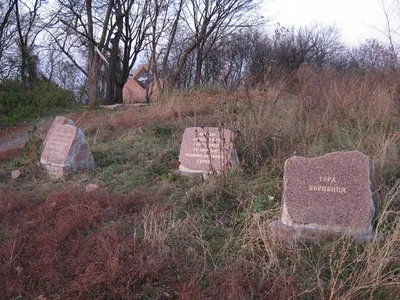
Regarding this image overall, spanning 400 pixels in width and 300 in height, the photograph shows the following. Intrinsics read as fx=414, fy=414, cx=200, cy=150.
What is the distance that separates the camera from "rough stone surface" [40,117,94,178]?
5.95 metres

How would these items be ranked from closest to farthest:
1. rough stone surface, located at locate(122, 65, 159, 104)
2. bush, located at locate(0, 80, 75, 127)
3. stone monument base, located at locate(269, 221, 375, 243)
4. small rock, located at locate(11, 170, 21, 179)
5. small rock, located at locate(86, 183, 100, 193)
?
stone monument base, located at locate(269, 221, 375, 243) < small rock, located at locate(86, 183, 100, 193) < small rock, located at locate(11, 170, 21, 179) < bush, located at locate(0, 80, 75, 127) < rough stone surface, located at locate(122, 65, 159, 104)

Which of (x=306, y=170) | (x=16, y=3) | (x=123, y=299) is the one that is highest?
(x=16, y=3)

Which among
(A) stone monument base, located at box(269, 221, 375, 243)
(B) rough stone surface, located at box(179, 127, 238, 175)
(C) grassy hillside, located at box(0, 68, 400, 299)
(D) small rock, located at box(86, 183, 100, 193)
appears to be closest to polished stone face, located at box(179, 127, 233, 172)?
(B) rough stone surface, located at box(179, 127, 238, 175)

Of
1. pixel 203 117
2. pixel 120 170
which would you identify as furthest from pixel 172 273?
pixel 203 117

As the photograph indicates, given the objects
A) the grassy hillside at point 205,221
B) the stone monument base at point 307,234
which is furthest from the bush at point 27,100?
the stone monument base at point 307,234

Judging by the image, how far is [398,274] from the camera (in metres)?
2.90

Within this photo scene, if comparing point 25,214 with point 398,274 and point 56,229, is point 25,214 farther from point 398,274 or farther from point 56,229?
point 398,274

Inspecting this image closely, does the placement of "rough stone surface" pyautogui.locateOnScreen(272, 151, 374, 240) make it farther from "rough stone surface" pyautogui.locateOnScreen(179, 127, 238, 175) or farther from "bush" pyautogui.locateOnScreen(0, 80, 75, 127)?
"bush" pyautogui.locateOnScreen(0, 80, 75, 127)

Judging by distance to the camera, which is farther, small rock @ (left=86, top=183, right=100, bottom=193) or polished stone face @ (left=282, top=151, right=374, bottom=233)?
small rock @ (left=86, top=183, right=100, bottom=193)

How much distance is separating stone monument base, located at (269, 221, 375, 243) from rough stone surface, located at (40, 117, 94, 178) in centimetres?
352

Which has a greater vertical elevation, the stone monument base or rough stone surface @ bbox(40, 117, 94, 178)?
rough stone surface @ bbox(40, 117, 94, 178)

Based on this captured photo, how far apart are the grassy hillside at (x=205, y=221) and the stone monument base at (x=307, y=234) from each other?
0.21ft

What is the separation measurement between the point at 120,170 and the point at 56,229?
2282mm

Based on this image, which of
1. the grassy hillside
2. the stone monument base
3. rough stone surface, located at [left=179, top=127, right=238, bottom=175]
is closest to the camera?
the grassy hillside
